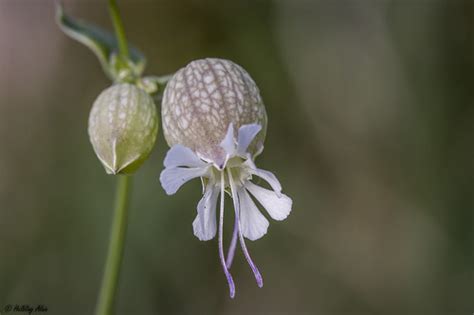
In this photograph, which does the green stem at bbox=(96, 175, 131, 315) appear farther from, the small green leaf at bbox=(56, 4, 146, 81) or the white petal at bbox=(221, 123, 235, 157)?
the white petal at bbox=(221, 123, 235, 157)

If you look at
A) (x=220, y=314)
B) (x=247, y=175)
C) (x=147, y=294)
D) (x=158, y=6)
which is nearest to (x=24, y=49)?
(x=158, y=6)

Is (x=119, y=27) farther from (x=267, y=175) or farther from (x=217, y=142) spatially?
(x=267, y=175)

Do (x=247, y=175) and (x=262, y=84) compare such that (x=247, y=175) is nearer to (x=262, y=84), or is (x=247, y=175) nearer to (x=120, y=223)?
(x=120, y=223)

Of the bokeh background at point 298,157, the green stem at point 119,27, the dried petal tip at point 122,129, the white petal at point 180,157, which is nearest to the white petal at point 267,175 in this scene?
the white petal at point 180,157

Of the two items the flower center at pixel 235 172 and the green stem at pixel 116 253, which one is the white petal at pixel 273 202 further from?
the green stem at pixel 116 253

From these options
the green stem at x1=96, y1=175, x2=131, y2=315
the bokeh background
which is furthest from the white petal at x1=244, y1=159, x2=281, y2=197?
the bokeh background

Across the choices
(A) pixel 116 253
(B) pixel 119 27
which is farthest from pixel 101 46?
(A) pixel 116 253
